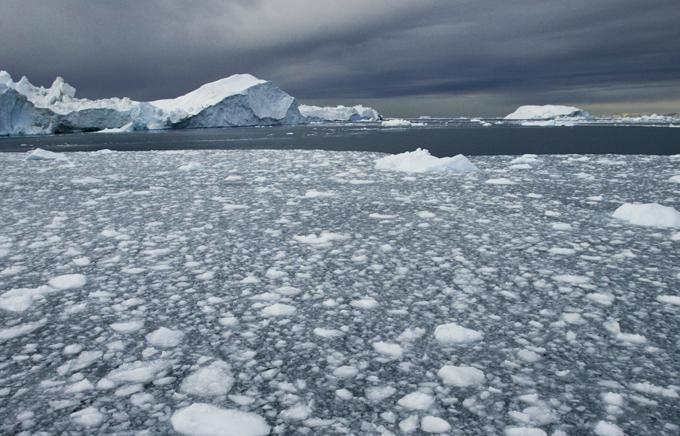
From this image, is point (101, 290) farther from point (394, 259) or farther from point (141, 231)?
point (394, 259)

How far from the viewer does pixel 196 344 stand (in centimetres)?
212

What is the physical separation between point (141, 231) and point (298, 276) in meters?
2.03

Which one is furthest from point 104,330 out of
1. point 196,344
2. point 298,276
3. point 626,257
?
point 626,257

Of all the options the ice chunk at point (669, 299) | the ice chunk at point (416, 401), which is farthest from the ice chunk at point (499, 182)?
the ice chunk at point (416, 401)

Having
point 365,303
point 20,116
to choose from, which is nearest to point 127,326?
point 365,303

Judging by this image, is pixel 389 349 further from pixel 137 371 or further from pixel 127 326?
pixel 127 326

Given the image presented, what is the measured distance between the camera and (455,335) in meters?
2.18

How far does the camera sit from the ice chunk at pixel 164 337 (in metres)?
2.11

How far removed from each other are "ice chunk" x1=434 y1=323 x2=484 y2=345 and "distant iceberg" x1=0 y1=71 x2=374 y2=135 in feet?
158

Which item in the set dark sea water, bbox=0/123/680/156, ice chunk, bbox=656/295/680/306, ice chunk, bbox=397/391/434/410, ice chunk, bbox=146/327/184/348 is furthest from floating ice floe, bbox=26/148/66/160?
ice chunk, bbox=656/295/680/306

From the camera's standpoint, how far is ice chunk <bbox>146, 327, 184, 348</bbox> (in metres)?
2.11

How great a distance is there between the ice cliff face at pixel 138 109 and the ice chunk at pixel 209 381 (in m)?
47.9

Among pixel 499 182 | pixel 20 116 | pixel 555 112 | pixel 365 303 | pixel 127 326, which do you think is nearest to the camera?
pixel 127 326

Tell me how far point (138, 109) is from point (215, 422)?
58.3 metres
